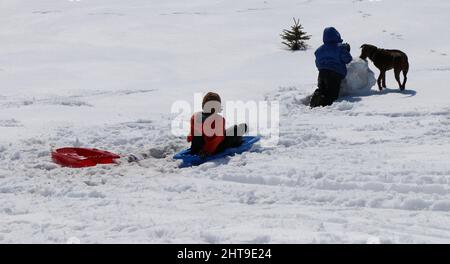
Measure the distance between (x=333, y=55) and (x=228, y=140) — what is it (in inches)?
145

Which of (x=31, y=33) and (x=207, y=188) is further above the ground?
(x=31, y=33)

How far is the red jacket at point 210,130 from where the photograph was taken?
24.9 feet

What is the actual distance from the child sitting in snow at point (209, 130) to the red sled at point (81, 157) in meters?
1.07

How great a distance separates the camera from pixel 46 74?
595 inches

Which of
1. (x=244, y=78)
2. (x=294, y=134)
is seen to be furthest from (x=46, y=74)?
(x=294, y=134)

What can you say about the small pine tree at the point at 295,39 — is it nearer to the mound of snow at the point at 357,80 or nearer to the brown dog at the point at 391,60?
the mound of snow at the point at 357,80

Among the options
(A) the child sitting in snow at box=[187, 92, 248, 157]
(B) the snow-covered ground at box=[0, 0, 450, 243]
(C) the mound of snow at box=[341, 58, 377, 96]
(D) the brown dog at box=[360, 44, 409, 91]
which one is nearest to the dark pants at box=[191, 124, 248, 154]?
(A) the child sitting in snow at box=[187, 92, 248, 157]

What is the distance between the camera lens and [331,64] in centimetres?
1063

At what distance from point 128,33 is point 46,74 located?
194 inches

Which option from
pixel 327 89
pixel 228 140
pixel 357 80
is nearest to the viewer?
pixel 228 140

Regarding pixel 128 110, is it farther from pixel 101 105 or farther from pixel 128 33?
pixel 128 33

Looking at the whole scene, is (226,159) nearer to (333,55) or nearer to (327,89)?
(327,89)

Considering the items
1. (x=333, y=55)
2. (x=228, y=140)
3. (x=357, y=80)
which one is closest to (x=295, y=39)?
(x=357, y=80)
